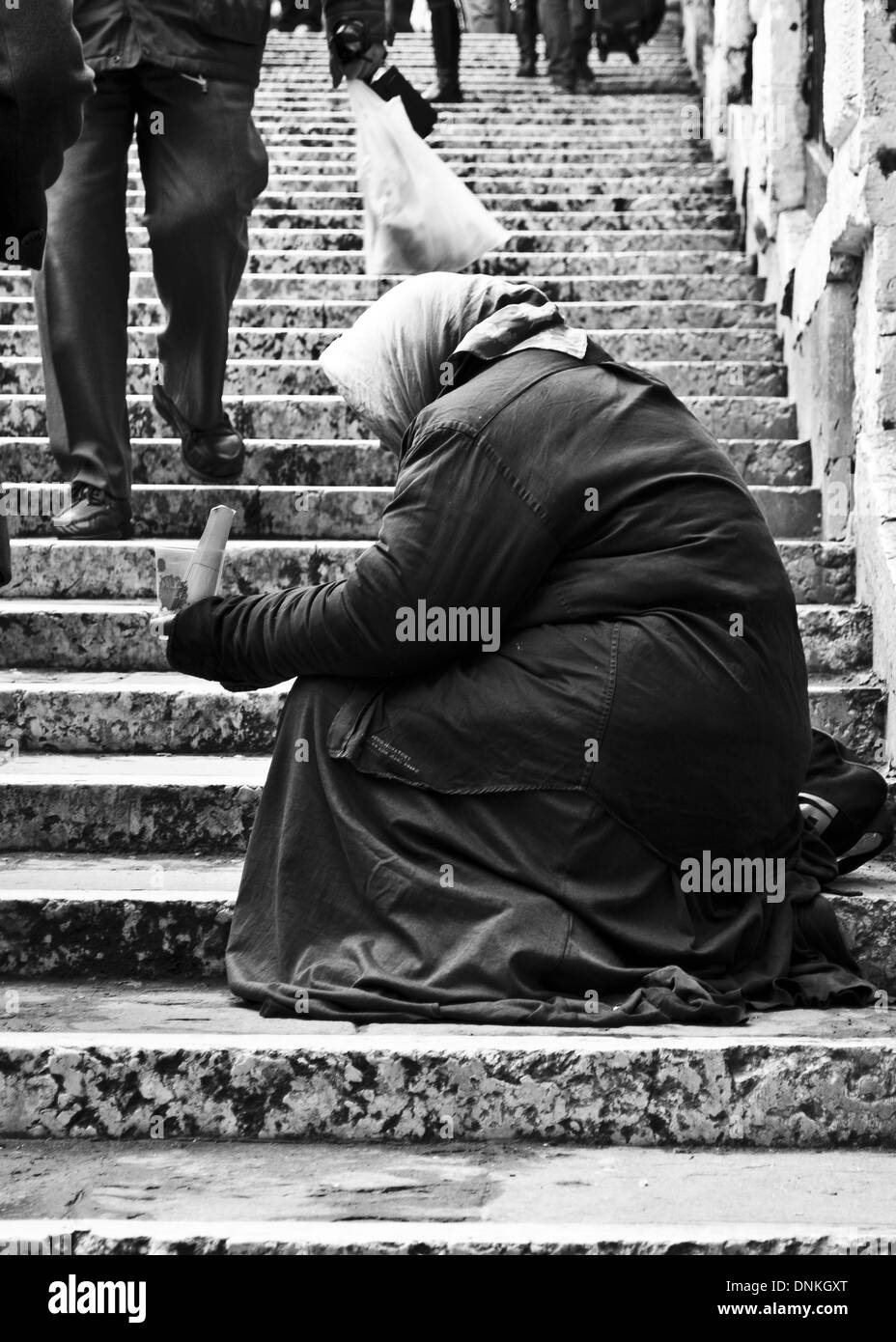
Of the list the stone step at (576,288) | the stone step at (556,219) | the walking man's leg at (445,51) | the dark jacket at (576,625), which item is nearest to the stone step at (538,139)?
the walking man's leg at (445,51)

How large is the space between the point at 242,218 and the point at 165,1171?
2892 millimetres

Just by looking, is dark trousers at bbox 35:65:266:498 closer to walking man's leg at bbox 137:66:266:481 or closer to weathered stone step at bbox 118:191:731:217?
walking man's leg at bbox 137:66:266:481

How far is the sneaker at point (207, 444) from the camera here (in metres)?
4.82

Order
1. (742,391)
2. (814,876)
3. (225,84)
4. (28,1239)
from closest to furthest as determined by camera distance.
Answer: (28,1239) → (814,876) → (225,84) → (742,391)

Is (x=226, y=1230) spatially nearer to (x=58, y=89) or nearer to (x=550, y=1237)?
(x=550, y=1237)

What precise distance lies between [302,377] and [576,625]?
286cm

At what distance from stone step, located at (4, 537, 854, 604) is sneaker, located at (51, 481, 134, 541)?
0.04 m

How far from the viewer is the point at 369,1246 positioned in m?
2.16

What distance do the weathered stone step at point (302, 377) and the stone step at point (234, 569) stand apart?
1.17 meters

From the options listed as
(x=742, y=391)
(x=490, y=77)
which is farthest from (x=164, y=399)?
(x=490, y=77)

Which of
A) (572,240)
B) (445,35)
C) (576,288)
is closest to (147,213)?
(576,288)

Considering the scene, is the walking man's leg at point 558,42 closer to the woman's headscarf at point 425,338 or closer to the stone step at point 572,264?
the stone step at point 572,264

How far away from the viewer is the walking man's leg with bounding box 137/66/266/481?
179 inches

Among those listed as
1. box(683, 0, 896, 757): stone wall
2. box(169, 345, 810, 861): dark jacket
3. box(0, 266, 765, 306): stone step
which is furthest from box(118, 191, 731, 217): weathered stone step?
box(169, 345, 810, 861): dark jacket
